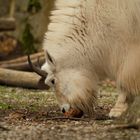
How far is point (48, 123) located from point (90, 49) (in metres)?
1.22

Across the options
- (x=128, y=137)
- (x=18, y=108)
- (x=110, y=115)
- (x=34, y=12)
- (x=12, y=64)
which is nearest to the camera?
(x=128, y=137)

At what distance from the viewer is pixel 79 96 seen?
806 centimetres

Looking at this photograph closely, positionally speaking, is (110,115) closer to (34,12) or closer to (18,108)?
(18,108)

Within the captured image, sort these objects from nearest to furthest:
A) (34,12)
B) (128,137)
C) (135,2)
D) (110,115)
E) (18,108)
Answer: (128,137) → (135,2) → (110,115) → (18,108) → (34,12)

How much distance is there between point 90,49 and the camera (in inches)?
319

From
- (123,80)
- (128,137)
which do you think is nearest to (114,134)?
(128,137)

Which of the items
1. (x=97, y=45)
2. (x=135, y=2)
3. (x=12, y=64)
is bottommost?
(x=12, y=64)

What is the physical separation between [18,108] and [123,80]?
211cm

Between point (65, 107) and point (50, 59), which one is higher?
point (50, 59)

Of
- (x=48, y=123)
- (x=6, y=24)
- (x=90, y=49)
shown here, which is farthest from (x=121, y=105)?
(x=6, y=24)

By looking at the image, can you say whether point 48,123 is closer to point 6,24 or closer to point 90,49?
point 90,49

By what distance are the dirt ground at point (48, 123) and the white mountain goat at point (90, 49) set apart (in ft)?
1.42

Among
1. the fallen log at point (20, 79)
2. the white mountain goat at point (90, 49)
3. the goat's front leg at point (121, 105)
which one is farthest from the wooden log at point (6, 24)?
the goat's front leg at point (121, 105)

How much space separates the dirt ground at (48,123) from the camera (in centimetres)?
655
